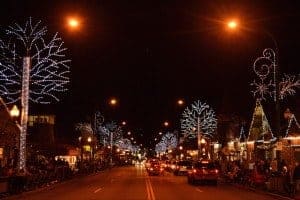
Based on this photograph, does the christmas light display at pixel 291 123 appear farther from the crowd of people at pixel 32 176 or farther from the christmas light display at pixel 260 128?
the crowd of people at pixel 32 176

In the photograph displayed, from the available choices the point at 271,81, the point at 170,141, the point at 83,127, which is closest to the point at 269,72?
the point at 271,81

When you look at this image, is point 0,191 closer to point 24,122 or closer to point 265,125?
point 24,122

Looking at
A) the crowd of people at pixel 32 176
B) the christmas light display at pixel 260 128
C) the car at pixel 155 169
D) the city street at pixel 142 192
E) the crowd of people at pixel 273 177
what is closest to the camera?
the city street at pixel 142 192

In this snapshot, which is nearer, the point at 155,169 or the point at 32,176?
the point at 32,176

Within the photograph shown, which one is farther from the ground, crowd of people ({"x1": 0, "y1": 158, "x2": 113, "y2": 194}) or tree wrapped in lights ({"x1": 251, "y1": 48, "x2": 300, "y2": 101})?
tree wrapped in lights ({"x1": 251, "y1": 48, "x2": 300, "y2": 101})

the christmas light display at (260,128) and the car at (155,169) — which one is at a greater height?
the christmas light display at (260,128)

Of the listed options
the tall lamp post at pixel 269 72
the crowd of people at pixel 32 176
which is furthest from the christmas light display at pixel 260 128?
the crowd of people at pixel 32 176

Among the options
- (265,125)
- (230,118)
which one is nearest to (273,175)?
(265,125)

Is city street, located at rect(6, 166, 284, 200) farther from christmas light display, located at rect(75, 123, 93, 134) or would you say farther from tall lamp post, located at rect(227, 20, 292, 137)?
christmas light display, located at rect(75, 123, 93, 134)

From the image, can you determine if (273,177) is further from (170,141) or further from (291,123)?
(170,141)

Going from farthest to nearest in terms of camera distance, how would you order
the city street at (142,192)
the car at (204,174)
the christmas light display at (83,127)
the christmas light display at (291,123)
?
the christmas light display at (83,127) < the car at (204,174) < the christmas light display at (291,123) < the city street at (142,192)

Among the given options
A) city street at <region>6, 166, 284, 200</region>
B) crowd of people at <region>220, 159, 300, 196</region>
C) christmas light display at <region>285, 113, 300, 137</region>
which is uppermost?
christmas light display at <region>285, 113, 300, 137</region>

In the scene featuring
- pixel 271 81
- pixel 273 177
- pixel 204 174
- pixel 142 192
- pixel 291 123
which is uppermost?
pixel 271 81

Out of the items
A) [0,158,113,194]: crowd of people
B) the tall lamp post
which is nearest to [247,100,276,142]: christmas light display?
the tall lamp post
